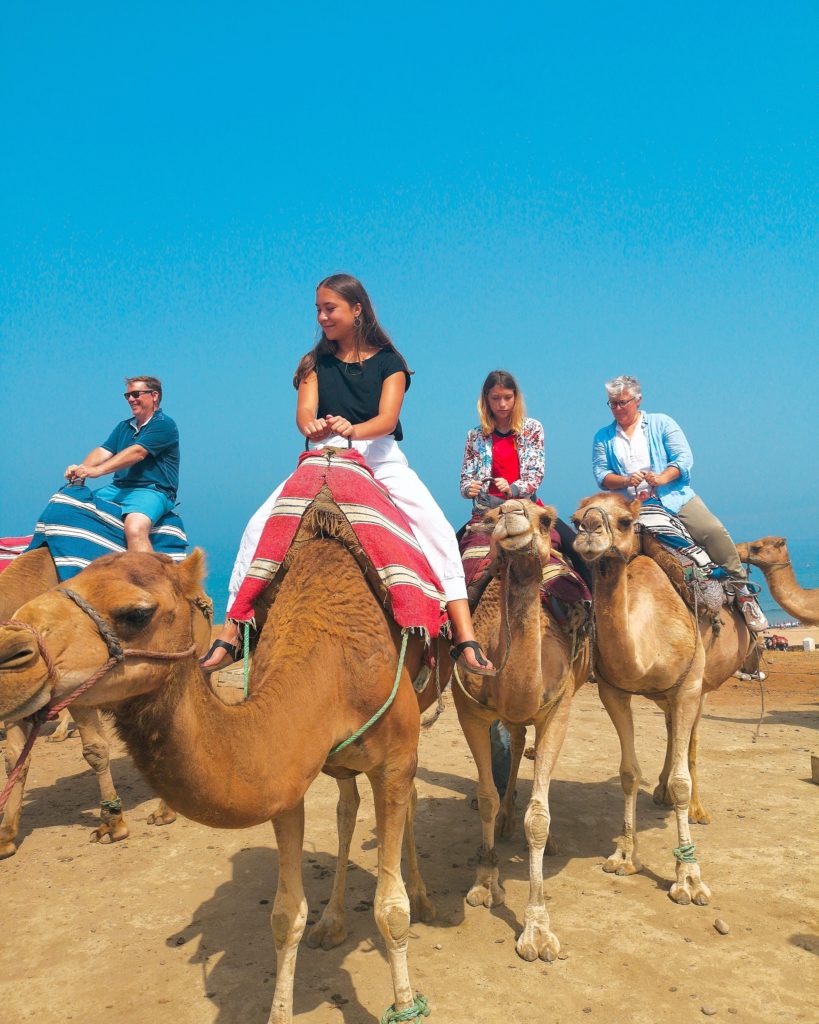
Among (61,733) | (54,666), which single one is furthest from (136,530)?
(54,666)

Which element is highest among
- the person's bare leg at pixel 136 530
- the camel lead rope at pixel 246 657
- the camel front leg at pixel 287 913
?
the person's bare leg at pixel 136 530

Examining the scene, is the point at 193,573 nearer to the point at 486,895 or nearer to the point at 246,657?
the point at 246,657

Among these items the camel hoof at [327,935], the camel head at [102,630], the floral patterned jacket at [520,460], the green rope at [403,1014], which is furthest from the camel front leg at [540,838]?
the camel head at [102,630]

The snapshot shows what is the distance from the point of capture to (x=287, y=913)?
370 cm

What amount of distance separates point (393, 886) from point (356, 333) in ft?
9.27

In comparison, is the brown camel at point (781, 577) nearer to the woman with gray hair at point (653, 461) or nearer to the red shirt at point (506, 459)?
the woman with gray hair at point (653, 461)

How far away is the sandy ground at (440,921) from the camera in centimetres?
399

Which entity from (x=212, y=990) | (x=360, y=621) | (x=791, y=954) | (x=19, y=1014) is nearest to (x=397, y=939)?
(x=212, y=990)

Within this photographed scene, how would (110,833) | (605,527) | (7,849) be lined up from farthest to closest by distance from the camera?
(110,833) < (7,849) < (605,527)

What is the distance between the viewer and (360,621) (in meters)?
3.57

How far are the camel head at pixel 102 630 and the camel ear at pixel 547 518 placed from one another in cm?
252

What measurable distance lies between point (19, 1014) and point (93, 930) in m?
0.82

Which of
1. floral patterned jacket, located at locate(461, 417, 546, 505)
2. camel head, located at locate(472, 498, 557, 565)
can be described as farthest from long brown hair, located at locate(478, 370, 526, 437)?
camel head, located at locate(472, 498, 557, 565)

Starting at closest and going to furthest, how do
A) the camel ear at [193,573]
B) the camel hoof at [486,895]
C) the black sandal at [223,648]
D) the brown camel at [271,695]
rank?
the brown camel at [271,695]
the camel ear at [193,573]
the black sandal at [223,648]
the camel hoof at [486,895]
